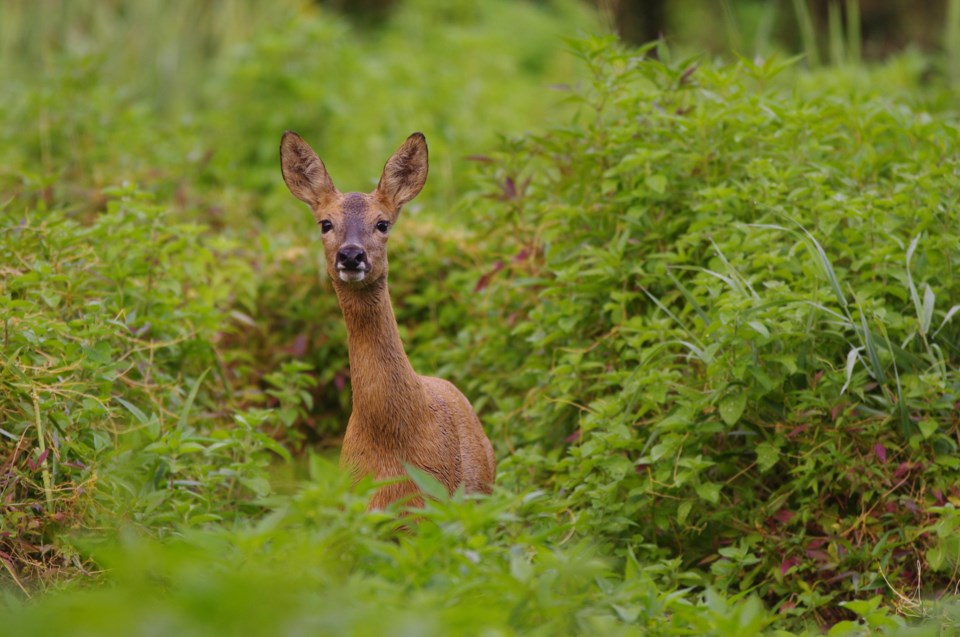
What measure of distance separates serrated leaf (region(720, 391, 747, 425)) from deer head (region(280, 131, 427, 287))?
4.14ft

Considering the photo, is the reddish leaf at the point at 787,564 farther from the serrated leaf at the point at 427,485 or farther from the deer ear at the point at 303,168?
the deer ear at the point at 303,168

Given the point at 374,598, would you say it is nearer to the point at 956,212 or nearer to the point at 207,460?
the point at 207,460

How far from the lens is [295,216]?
7887 millimetres

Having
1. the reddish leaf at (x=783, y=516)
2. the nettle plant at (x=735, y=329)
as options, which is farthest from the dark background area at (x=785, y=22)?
the reddish leaf at (x=783, y=516)

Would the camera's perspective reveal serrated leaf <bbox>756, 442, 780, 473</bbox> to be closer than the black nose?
No

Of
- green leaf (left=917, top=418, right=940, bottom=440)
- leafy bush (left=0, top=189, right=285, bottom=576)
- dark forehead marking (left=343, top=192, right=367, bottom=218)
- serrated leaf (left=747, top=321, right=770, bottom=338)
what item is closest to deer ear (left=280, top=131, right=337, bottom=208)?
dark forehead marking (left=343, top=192, right=367, bottom=218)

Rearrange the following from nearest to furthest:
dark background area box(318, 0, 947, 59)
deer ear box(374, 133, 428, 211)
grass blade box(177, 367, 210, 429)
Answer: deer ear box(374, 133, 428, 211) < grass blade box(177, 367, 210, 429) < dark background area box(318, 0, 947, 59)

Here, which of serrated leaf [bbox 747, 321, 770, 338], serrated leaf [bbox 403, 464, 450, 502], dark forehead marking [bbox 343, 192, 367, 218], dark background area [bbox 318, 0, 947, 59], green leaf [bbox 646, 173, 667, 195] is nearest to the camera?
serrated leaf [bbox 403, 464, 450, 502]

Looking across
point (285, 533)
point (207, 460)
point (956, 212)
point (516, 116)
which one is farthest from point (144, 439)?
point (516, 116)

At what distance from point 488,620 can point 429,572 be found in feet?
1.15

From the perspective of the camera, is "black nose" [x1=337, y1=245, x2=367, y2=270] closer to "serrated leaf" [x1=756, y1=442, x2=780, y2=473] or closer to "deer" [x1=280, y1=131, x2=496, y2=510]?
"deer" [x1=280, y1=131, x2=496, y2=510]

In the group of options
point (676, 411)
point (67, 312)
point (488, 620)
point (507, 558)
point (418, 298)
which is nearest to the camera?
point (488, 620)

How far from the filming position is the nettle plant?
4531mm

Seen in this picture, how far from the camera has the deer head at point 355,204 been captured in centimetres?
436
